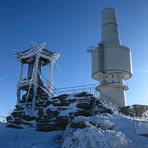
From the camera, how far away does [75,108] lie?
3772cm

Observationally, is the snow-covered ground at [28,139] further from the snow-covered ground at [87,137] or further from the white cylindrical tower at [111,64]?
the white cylindrical tower at [111,64]

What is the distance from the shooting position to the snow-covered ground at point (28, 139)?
26688mm

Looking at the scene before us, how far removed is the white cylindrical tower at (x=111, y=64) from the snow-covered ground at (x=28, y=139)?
17299 millimetres

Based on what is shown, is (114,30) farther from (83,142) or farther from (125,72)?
(83,142)

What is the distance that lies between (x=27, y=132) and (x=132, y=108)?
14.1 m

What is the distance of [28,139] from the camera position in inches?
1148

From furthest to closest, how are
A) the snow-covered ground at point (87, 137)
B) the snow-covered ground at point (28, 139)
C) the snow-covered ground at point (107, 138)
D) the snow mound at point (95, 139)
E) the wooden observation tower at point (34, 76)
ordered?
the wooden observation tower at point (34, 76), the snow-covered ground at point (28, 139), the snow-covered ground at point (87, 137), the snow-covered ground at point (107, 138), the snow mound at point (95, 139)

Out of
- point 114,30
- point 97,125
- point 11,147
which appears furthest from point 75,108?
point 114,30

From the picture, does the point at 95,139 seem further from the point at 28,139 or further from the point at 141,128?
the point at 28,139

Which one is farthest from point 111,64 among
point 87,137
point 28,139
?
point 87,137

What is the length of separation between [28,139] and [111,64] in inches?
908

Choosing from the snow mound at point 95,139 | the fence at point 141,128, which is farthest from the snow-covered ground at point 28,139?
the fence at point 141,128

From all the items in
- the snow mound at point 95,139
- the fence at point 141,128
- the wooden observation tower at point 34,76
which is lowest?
the snow mound at point 95,139

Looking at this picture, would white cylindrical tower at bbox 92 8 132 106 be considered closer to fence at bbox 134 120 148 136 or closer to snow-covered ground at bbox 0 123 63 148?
snow-covered ground at bbox 0 123 63 148
